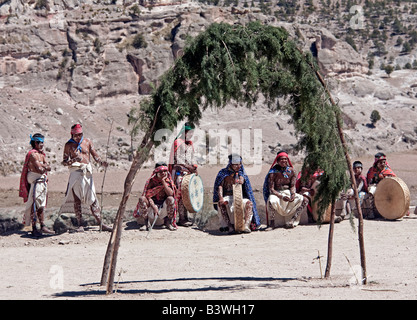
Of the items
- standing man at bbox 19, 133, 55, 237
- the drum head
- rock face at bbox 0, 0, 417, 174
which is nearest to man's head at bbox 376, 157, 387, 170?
the drum head

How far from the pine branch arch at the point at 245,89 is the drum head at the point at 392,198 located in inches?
207

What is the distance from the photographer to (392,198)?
14656mm

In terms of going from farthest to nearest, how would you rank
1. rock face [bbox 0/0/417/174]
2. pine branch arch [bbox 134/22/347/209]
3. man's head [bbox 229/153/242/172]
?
rock face [bbox 0/0/417/174], man's head [bbox 229/153/242/172], pine branch arch [bbox 134/22/347/209]

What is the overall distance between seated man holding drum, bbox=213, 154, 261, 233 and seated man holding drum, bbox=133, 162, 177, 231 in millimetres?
820

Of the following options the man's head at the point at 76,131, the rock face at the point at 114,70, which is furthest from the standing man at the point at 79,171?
the rock face at the point at 114,70

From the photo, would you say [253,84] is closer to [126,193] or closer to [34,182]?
[126,193]

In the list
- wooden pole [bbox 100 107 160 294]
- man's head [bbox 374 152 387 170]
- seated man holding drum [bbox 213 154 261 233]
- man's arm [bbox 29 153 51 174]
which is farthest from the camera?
man's head [bbox 374 152 387 170]

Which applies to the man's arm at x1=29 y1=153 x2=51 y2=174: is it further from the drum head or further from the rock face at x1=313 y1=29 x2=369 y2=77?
the rock face at x1=313 y1=29 x2=369 y2=77

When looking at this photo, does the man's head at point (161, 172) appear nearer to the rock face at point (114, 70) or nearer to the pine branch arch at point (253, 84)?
the pine branch arch at point (253, 84)

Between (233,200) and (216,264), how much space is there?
2575 mm

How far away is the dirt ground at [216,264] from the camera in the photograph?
8828mm

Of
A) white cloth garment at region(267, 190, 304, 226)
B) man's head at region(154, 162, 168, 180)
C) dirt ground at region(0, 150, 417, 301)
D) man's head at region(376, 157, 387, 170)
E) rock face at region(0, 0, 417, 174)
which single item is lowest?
dirt ground at region(0, 150, 417, 301)

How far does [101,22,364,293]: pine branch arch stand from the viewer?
338 inches

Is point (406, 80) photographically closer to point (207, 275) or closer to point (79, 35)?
point (79, 35)
